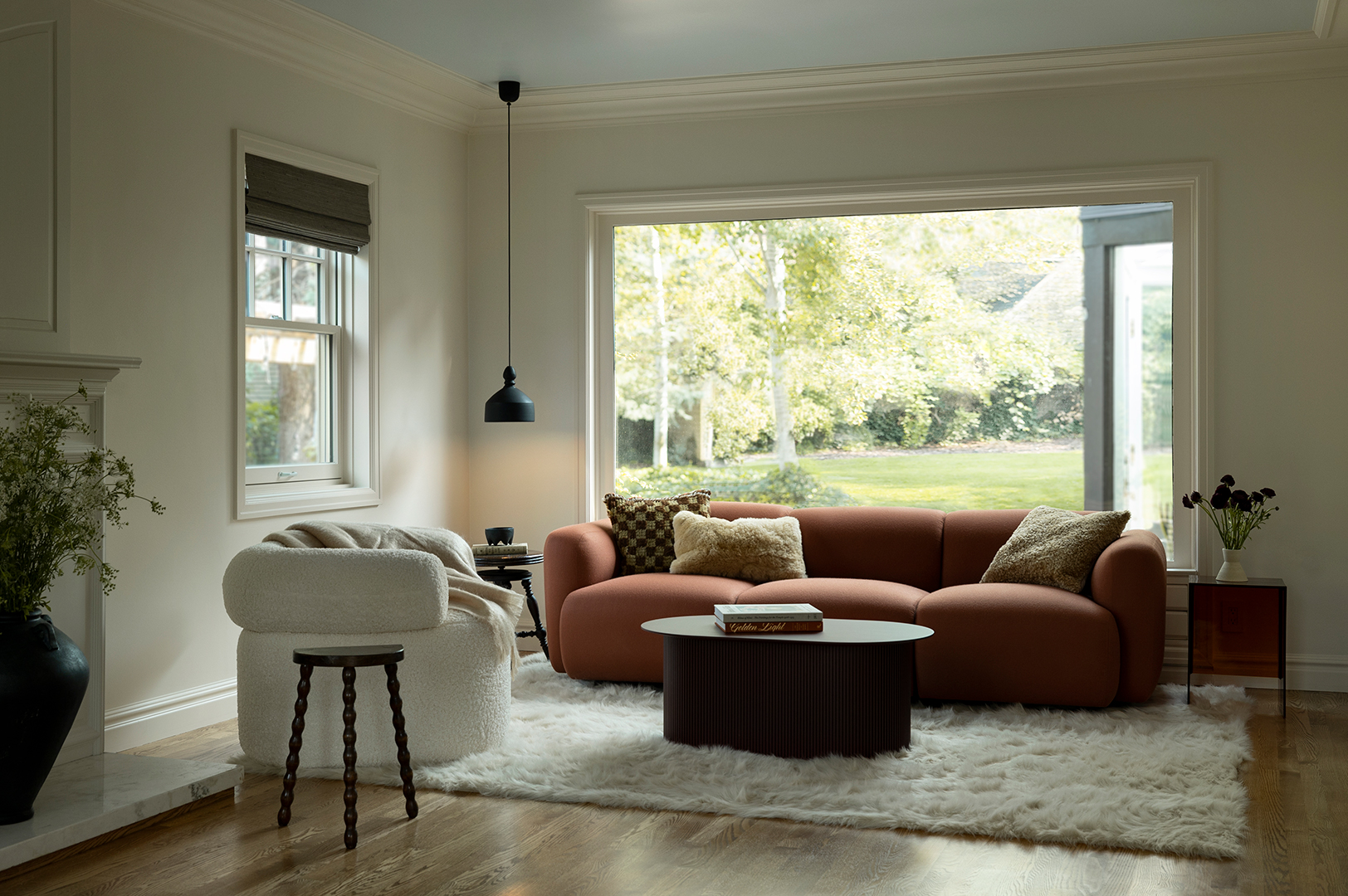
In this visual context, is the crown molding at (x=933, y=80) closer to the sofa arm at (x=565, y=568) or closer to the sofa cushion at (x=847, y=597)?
the sofa arm at (x=565, y=568)

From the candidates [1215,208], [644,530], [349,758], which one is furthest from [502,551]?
[1215,208]

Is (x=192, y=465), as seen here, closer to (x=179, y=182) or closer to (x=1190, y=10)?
(x=179, y=182)

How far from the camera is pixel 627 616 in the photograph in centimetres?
473

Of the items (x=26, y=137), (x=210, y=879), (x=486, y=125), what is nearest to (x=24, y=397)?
(x=26, y=137)

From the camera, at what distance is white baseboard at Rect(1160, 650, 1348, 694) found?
4.95 m

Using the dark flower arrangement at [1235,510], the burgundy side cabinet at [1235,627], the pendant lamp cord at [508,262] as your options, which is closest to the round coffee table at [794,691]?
the burgundy side cabinet at [1235,627]

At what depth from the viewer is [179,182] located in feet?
13.9

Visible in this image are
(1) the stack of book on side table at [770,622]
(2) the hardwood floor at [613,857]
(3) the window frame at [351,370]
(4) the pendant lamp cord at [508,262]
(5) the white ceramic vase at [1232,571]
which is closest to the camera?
(2) the hardwood floor at [613,857]

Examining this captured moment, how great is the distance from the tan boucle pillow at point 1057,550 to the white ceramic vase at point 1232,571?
18.8 inches

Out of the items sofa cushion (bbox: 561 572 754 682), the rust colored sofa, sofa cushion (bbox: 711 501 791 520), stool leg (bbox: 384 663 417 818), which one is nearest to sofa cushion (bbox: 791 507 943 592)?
the rust colored sofa

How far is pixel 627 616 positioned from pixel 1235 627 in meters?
2.48

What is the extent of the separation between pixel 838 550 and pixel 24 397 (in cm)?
333

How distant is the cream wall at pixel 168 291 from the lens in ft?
12.8

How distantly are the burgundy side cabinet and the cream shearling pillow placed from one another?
163cm
